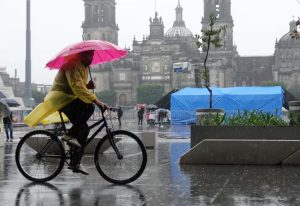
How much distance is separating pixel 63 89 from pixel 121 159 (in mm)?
962

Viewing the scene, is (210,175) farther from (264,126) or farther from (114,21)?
(114,21)

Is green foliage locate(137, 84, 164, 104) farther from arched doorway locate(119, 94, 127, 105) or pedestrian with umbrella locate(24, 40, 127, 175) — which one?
pedestrian with umbrella locate(24, 40, 127, 175)

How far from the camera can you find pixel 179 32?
371 feet

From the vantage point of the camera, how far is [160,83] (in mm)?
98938

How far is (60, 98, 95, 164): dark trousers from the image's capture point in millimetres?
5785

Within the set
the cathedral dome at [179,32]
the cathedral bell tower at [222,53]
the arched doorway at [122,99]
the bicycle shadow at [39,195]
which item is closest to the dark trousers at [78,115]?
the bicycle shadow at [39,195]

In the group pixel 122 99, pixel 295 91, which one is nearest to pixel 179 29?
pixel 122 99

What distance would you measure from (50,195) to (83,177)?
119cm

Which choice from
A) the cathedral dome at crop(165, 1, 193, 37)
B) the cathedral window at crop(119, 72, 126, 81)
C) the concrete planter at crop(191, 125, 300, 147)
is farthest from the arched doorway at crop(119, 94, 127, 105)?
the concrete planter at crop(191, 125, 300, 147)

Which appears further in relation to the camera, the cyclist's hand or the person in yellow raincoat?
the person in yellow raincoat

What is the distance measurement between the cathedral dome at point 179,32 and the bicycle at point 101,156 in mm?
106414

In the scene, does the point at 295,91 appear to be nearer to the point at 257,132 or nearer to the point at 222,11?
the point at 222,11

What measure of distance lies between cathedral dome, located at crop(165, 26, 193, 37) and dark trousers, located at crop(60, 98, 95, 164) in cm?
10653

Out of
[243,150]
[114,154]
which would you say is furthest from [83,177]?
[243,150]
